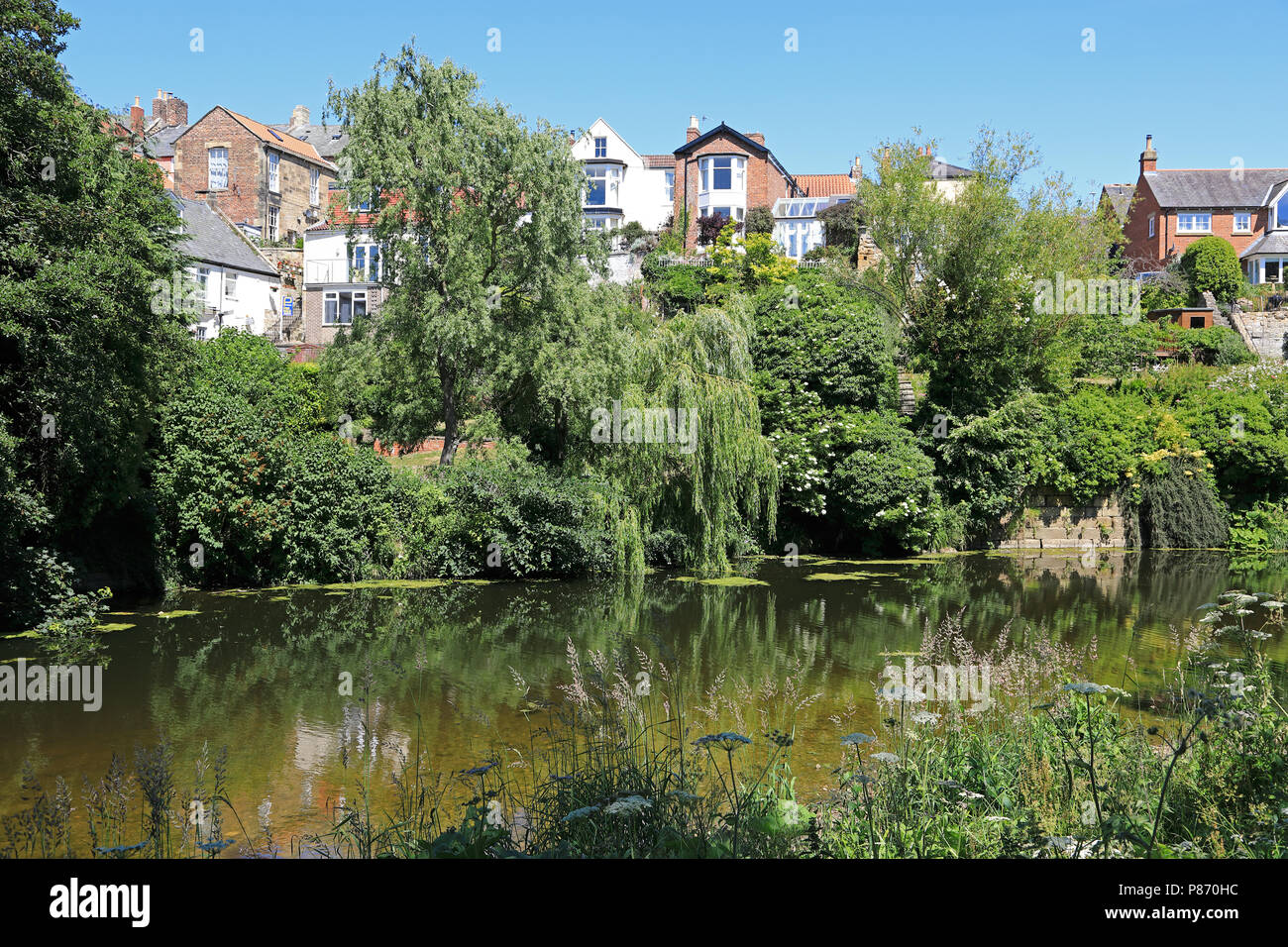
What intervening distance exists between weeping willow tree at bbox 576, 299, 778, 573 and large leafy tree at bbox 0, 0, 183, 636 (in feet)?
31.0

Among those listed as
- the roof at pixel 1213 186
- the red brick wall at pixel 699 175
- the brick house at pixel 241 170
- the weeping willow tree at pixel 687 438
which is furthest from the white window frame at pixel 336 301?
the roof at pixel 1213 186

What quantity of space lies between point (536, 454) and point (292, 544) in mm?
6321

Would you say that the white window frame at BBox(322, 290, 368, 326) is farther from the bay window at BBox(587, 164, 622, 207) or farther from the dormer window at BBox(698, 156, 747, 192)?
the dormer window at BBox(698, 156, 747, 192)

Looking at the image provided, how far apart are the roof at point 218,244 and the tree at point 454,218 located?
56.9 feet

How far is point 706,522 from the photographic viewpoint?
21.2 meters

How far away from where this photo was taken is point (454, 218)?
21.9 metres

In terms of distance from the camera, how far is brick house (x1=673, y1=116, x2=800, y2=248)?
53594mm

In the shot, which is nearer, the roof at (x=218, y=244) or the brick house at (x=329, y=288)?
the roof at (x=218, y=244)

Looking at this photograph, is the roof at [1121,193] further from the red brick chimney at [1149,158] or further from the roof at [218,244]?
the roof at [218,244]

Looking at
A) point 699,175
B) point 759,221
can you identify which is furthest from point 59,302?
point 699,175

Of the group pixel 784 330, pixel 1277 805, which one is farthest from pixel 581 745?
pixel 784 330

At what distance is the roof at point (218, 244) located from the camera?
3725cm
